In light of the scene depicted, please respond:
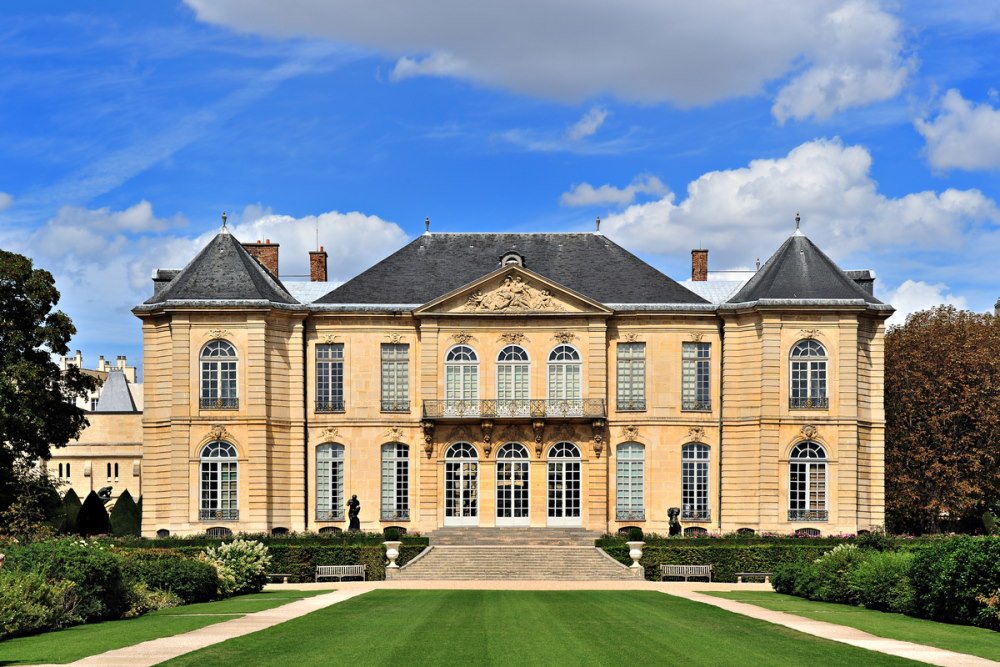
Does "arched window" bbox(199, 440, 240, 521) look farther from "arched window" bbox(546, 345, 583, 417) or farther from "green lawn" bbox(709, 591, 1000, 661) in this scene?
"green lawn" bbox(709, 591, 1000, 661)

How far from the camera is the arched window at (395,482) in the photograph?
49.7 meters

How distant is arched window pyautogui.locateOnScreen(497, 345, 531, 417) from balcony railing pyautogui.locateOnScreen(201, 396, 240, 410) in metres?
9.37

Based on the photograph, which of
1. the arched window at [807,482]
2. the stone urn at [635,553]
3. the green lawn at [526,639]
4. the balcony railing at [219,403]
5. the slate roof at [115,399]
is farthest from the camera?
the slate roof at [115,399]

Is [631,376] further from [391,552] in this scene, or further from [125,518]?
[125,518]

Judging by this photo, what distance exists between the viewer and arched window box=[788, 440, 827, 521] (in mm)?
47625

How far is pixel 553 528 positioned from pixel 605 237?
11.7 m

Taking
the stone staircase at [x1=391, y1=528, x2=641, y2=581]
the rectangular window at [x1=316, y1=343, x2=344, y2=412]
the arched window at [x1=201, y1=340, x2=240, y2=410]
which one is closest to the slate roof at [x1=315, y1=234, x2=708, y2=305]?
the rectangular window at [x1=316, y1=343, x2=344, y2=412]

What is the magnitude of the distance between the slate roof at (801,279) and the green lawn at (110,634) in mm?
24749

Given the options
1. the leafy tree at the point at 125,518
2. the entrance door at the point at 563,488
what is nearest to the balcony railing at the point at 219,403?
the leafy tree at the point at 125,518

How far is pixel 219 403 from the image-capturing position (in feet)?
159

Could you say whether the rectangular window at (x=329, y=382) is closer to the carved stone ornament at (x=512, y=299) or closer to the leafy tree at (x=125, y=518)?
the carved stone ornament at (x=512, y=299)

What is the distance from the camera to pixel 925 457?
5178 cm

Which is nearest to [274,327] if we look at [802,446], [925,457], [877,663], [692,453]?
[692,453]

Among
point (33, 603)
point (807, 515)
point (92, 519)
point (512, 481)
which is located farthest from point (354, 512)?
point (33, 603)
